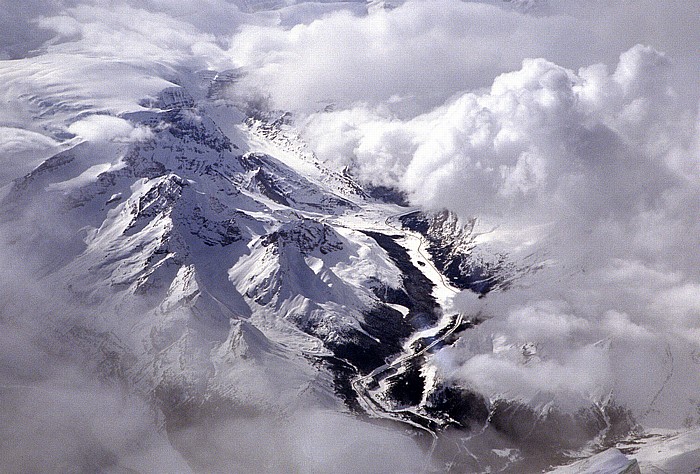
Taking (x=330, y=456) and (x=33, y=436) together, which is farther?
(x=330, y=456)

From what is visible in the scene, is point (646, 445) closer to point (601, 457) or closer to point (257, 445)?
point (601, 457)

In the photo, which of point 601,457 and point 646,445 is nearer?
point 601,457

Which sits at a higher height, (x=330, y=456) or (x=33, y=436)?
(x=33, y=436)

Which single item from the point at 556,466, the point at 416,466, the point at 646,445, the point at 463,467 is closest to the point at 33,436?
the point at 416,466

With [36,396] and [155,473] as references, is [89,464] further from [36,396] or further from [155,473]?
[36,396]

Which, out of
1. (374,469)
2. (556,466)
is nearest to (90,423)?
(374,469)

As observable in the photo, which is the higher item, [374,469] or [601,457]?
[601,457]

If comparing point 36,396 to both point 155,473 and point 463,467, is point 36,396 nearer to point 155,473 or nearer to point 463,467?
point 155,473
